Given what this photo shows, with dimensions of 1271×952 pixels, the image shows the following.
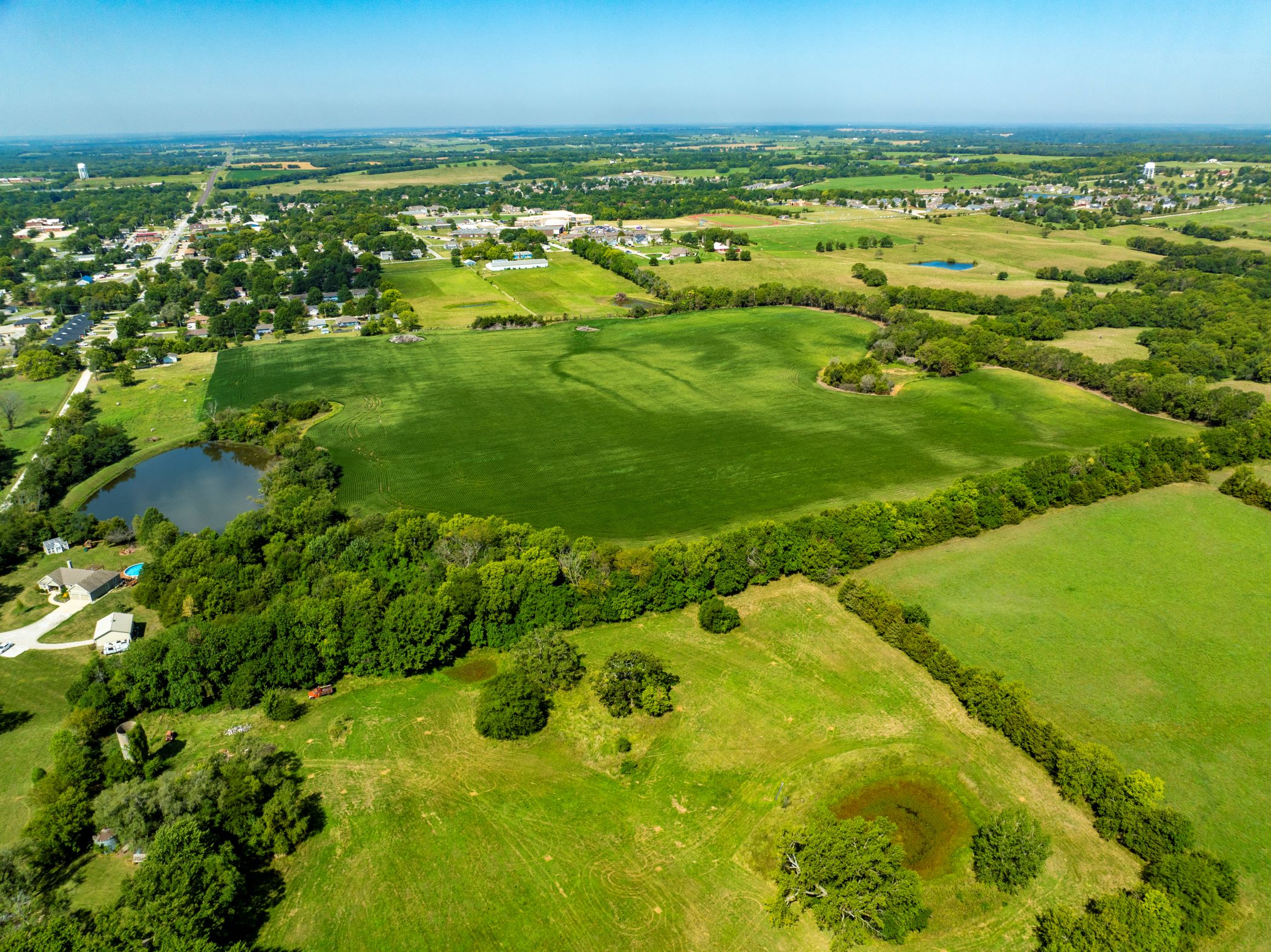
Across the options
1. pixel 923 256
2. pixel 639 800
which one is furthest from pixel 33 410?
pixel 923 256

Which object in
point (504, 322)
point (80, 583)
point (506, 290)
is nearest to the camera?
point (80, 583)

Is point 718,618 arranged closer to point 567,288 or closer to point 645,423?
point 645,423

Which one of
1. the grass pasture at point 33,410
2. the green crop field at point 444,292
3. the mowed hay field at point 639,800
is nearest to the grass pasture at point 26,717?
the mowed hay field at point 639,800

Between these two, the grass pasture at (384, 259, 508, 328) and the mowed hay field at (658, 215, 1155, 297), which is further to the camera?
the mowed hay field at (658, 215, 1155, 297)

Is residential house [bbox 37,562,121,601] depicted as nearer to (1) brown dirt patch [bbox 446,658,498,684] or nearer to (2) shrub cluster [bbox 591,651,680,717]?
(1) brown dirt patch [bbox 446,658,498,684]

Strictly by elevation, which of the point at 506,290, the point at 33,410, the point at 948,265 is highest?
the point at 948,265

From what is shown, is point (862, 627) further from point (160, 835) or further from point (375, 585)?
point (160, 835)

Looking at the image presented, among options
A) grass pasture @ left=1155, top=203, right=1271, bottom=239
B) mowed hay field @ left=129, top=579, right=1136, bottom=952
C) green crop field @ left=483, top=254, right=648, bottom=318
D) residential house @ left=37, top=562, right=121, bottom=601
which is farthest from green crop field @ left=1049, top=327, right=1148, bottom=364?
residential house @ left=37, top=562, right=121, bottom=601
